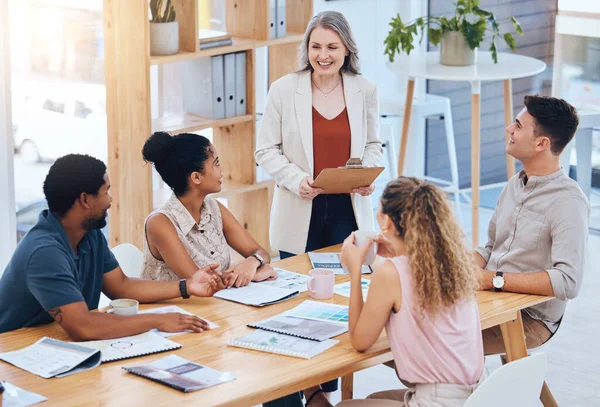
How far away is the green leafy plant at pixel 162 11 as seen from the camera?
14.5ft

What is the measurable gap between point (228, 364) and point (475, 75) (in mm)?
3135

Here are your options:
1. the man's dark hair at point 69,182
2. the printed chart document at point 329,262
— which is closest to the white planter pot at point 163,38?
the printed chart document at point 329,262

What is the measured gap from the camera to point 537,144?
3.06m

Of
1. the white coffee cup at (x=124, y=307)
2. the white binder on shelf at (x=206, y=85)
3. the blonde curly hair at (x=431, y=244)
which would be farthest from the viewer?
the white binder on shelf at (x=206, y=85)

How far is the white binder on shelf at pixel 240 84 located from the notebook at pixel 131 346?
2492mm

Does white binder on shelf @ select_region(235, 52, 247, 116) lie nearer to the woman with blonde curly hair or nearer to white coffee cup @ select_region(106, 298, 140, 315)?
white coffee cup @ select_region(106, 298, 140, 315)

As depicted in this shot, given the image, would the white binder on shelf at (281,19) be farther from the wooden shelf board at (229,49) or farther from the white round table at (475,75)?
the white round table at (475,75)

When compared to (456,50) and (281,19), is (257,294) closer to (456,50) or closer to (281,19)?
(281,19)

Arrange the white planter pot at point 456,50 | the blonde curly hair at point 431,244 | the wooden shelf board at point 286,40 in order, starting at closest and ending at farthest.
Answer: the blonde curly hair at point 431,244, the wooden shelf board at point 286,40, the white planter pot at point 456,50

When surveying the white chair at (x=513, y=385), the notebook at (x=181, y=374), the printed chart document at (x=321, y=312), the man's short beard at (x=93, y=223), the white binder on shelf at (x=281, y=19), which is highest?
the white binder on shelf at (x=281, y=19)

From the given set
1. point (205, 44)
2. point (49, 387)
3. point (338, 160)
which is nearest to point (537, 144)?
point (338, 160)

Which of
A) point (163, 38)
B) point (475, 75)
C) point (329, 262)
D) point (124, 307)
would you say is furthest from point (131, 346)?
point (475, 75)

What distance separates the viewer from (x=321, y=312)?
274cm

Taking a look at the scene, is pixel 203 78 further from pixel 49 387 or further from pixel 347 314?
pixel 49 387
